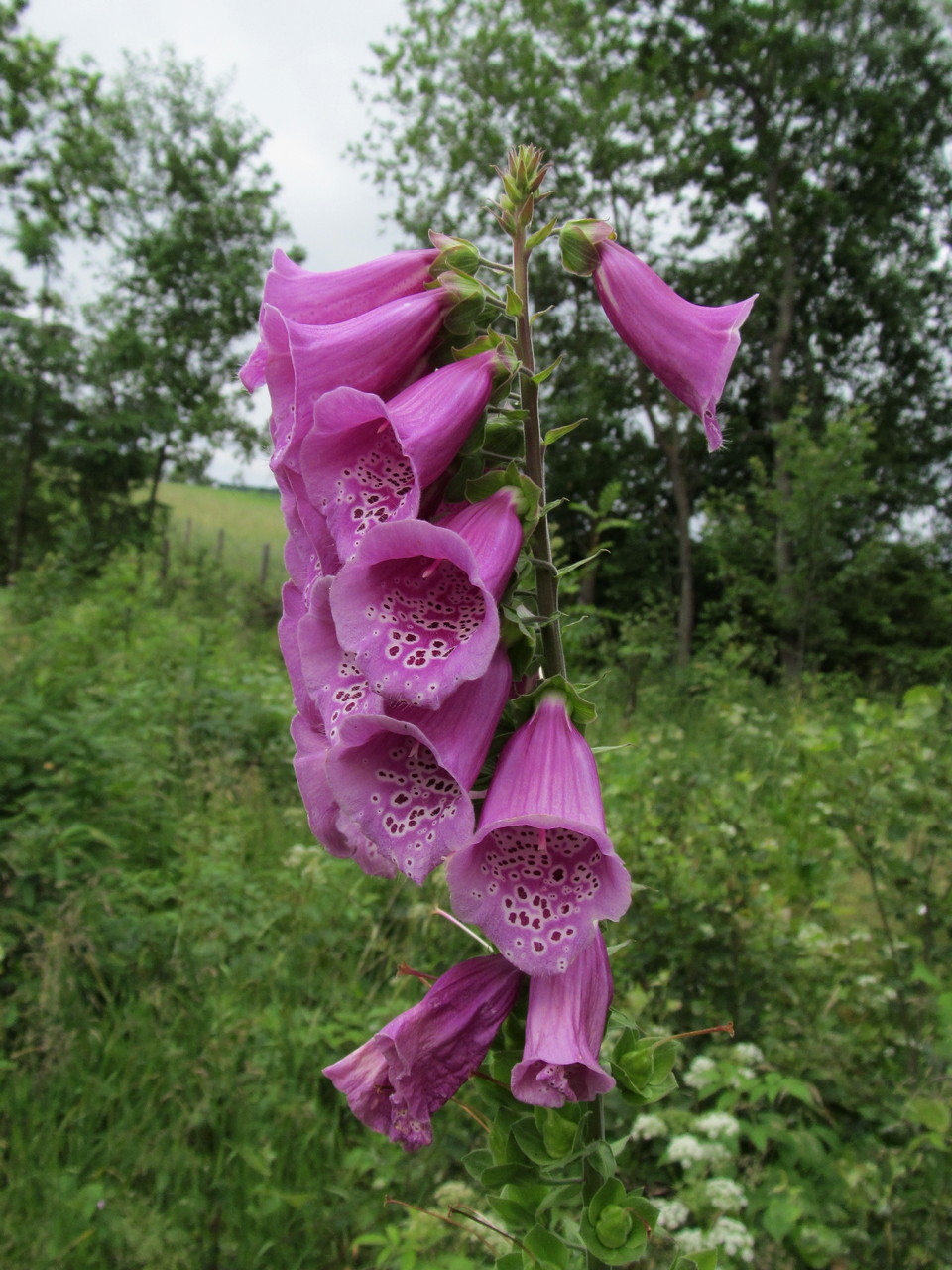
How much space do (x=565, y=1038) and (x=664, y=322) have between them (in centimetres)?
85

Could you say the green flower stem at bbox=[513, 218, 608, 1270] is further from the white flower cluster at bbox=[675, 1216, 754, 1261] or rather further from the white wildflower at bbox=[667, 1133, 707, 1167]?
the white wildflower at bbox=[667, 1133, 707, 1167]

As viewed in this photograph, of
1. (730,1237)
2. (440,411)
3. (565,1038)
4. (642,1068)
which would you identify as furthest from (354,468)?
(730,1237)

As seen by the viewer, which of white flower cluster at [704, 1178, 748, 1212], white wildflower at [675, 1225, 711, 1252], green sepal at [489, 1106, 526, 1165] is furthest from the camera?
white flower cluster at [704, 1178, 748, 1212]

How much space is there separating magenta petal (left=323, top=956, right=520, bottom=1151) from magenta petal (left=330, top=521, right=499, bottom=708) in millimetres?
392

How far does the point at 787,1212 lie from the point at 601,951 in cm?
155

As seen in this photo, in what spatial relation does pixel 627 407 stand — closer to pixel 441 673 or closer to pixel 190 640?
pixel 190 640

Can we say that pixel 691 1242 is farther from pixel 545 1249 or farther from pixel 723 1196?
pixel 545 1249

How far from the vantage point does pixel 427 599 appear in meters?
0.93

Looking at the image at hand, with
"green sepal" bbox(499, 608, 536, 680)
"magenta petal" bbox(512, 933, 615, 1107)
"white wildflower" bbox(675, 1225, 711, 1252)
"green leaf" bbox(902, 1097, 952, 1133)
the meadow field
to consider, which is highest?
"green sepal" bbox(499, 608, 536, 680)

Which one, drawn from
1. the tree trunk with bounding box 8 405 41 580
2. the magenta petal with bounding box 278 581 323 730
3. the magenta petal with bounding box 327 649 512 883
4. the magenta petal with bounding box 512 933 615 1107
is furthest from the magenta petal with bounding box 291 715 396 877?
the tree trunk with bounding box 8 405 41 580

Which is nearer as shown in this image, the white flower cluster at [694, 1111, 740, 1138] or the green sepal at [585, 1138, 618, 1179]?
the green sepal at [585, 1138, 618, 1179]

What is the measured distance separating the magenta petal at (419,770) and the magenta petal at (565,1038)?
23 cm

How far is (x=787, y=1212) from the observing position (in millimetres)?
2014

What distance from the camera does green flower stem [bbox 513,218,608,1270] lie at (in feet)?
3.30
